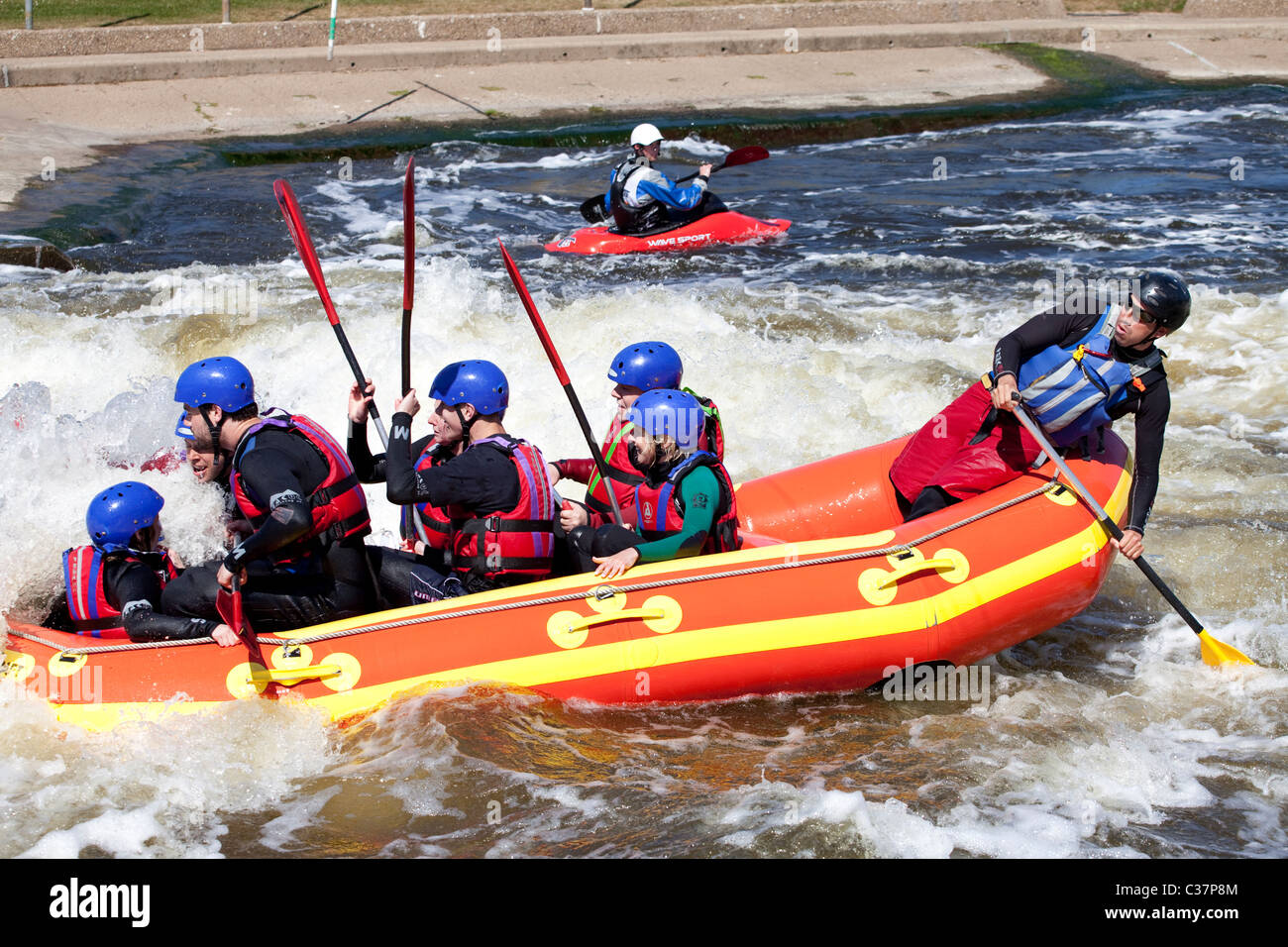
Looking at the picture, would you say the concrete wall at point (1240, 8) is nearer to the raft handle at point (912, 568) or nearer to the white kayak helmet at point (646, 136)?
the white kayak helmet at point (646, 136)

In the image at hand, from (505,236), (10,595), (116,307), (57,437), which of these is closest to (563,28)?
(505,236)

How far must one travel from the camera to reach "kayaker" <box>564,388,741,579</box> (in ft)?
13.9

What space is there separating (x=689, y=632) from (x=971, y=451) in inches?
58.0

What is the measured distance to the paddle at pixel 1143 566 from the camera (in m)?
4.72

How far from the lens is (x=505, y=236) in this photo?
11.5 metres

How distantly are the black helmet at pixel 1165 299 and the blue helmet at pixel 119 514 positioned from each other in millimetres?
3485

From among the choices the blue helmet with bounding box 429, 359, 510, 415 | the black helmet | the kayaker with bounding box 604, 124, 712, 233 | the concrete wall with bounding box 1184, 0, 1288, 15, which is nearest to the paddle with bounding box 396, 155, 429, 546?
the blue helmet with bounding box 429, 359, 510, 415

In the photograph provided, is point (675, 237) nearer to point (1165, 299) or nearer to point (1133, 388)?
point (1133, 388)

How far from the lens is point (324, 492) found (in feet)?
13.7

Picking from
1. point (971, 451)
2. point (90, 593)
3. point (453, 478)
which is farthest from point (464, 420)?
point (971, 451)

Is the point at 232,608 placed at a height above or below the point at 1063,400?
below

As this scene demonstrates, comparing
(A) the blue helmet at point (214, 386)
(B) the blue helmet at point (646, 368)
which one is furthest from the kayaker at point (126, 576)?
(B) the blue helmet at point (646, 368)
